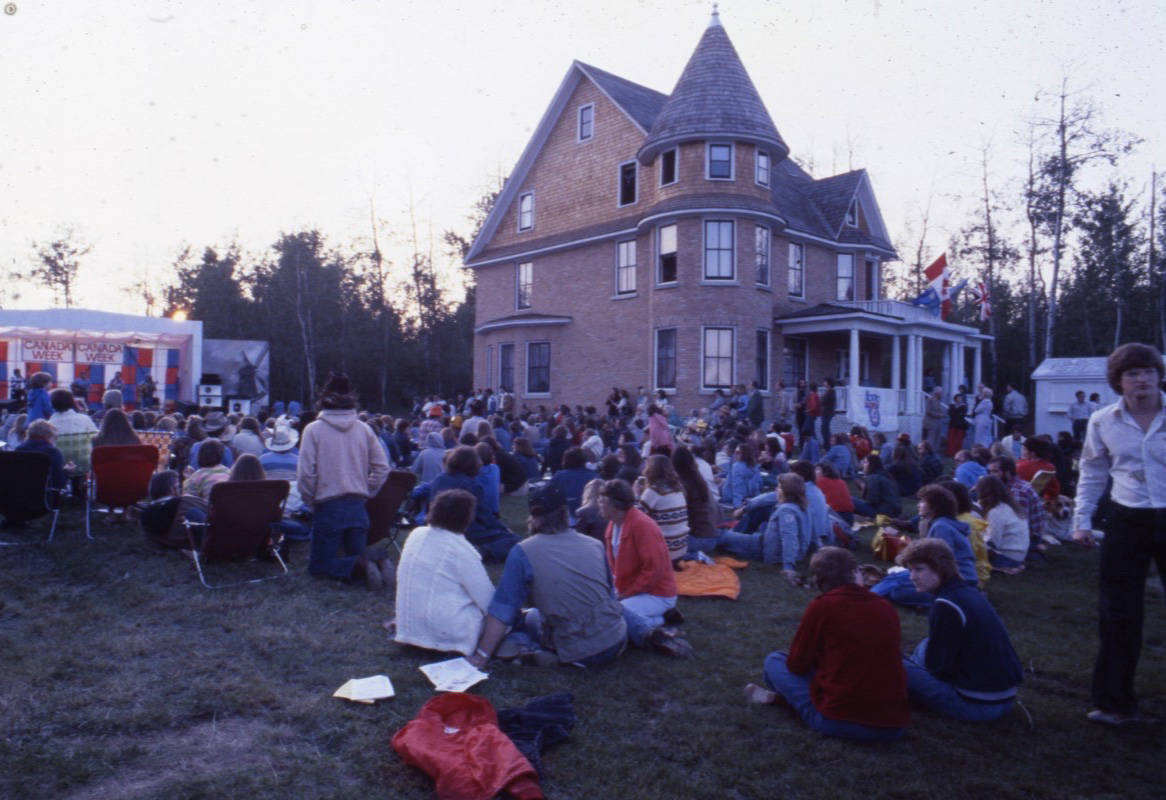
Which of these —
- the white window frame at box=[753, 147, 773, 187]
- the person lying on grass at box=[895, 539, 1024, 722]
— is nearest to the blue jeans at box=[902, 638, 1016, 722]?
the person lying on grass at box=[895, 539, 1024, 722]

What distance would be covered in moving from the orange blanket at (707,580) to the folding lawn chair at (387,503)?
279cm

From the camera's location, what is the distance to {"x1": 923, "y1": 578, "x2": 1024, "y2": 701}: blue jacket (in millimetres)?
4230

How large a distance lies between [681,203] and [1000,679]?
64.2 feet

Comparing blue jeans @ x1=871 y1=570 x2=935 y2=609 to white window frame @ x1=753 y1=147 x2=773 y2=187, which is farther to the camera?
white window frame @ x1=753 y1=147 x2=773 y2=187

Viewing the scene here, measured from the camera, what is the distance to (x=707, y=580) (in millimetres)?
7430

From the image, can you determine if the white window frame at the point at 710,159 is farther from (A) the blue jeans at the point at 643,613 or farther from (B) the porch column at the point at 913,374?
(A) the blue jeans at the point at 643,613

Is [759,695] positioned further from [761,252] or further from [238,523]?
[761,252]

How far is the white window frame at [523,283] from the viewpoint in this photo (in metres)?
28.9

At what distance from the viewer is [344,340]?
133 feet

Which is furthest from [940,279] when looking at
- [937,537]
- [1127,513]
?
[1127,513]

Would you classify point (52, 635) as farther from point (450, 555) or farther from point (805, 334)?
point (805, 334)

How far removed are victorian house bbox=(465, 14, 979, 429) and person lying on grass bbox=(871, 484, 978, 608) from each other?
15708 mm

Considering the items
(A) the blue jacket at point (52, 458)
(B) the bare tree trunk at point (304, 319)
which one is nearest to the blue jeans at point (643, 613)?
(A) the blue jacket at point (52, 458)

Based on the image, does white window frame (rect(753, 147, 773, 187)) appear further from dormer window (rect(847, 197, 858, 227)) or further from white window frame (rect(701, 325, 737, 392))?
dormer window (rect(847, 197, 858, 227))
